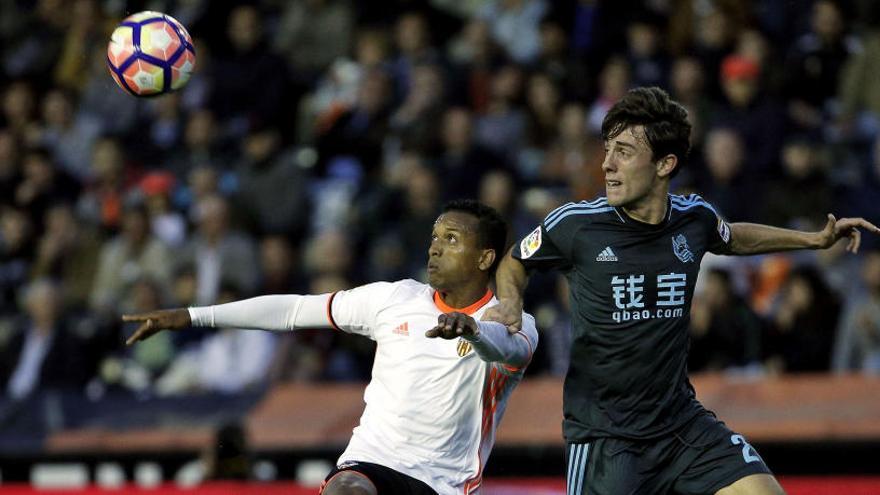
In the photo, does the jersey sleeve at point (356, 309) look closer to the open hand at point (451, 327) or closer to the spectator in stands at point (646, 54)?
the open hand at point (451, 327)

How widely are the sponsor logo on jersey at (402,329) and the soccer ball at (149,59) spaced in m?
2.10

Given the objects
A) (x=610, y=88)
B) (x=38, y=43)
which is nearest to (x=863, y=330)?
(x=610, y=88)

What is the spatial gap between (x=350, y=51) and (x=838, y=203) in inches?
225

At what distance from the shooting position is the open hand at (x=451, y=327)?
18.7 ft

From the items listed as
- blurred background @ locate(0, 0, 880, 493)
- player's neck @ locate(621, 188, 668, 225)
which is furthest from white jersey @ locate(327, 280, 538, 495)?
blurred background @ locate(0, 0, 880, 493)

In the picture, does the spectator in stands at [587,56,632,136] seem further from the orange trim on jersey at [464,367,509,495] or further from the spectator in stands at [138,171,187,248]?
the orange trim on jersey at [464,367,509,495]

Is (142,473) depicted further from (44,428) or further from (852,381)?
(852,381)

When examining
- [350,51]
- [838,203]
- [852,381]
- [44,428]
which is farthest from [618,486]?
[350,51]

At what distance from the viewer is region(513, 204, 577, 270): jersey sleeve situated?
6598 mm

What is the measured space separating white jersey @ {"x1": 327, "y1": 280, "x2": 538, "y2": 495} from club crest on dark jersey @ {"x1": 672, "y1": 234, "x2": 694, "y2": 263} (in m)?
0.75

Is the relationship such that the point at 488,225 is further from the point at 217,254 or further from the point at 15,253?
the point at 15,253

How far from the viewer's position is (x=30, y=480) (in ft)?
39.2

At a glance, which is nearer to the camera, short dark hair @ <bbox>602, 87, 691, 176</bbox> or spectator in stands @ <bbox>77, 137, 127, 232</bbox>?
short dark hair @ <bbox>602, 87, 691, 176</bbox>

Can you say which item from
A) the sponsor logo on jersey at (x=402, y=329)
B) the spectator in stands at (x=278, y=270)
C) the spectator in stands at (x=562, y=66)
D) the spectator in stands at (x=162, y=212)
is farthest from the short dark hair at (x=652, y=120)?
the spectator in stands at (x=162, y=212)
